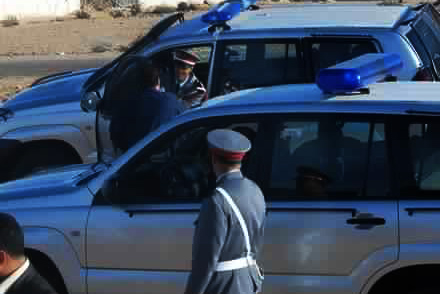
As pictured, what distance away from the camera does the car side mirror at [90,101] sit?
7764 millimetres

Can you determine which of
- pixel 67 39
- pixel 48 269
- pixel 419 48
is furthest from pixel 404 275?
pixel 67 39

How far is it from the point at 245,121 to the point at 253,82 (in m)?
2.57

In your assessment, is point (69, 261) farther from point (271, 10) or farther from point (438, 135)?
point (271, 10)

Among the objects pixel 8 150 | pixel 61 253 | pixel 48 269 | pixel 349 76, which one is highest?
pixel 349 76

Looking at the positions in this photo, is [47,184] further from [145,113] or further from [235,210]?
[235,210]

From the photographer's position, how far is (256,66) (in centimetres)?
745

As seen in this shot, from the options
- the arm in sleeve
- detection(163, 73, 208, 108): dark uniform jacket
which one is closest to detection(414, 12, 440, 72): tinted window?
detection(163, 73, 208, 108): dark uniform jacket

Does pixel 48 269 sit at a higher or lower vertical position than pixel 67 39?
higher

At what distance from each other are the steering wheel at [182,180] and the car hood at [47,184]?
66 cm

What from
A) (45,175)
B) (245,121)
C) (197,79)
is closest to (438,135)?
(245,121)

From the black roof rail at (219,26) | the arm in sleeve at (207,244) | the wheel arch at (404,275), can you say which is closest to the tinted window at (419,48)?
the black roof rail at (219,26)

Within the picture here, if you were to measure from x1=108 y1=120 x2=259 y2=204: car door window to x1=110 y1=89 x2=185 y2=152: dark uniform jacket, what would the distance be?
129 cm

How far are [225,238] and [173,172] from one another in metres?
1.30

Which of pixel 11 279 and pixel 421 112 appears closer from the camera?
pixel 11 279
